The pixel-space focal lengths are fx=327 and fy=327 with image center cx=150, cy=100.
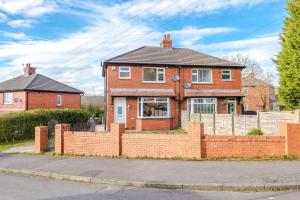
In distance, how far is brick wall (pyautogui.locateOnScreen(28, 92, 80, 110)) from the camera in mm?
37344

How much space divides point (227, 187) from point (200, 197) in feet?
3.22

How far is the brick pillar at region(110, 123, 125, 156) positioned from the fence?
264 inches

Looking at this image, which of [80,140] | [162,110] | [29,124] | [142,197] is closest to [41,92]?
[29,124]

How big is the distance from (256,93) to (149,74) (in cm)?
3014

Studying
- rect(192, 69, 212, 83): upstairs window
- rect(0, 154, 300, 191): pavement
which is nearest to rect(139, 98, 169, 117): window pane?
rect(192, 69, 212, 83): upstairs window

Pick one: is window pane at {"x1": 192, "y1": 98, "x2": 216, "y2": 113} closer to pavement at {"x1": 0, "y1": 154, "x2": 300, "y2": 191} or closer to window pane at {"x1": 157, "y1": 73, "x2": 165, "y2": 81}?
window pane at {"x1": 157, "y1": 73, "x2": 165, "y2": 81}

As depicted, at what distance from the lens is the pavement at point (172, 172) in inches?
326

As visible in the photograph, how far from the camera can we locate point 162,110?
25.7 metres

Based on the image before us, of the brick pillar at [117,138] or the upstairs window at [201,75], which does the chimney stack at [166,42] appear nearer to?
the upstairs window at [201,75]

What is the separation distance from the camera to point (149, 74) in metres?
26.4

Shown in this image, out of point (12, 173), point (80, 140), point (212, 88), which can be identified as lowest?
point (12, 173)

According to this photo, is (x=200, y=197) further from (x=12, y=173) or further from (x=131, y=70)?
(x=131, y=70)

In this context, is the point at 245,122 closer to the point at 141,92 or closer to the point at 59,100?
the point at 141,92

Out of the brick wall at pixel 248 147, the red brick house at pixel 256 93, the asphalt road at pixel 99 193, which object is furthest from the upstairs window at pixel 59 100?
the asphalt road at pixel 99 193
